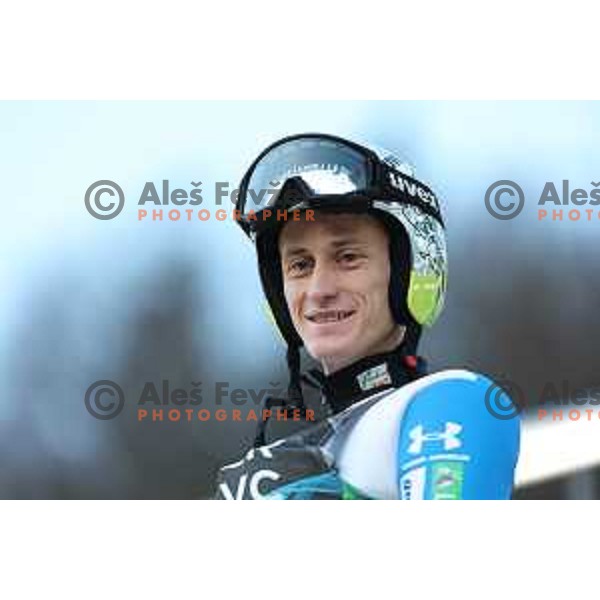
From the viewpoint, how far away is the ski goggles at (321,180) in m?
3.00

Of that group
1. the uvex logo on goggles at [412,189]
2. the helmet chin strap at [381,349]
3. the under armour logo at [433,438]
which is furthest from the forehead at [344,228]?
the under armour logo at [433,438]

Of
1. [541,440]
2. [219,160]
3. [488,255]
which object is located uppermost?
[219,160]

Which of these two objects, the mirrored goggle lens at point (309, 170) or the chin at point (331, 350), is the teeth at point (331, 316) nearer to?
the chin at point (331, 350)

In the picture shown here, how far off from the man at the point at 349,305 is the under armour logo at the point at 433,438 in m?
0.05

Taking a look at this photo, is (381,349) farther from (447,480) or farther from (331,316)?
(447,480)

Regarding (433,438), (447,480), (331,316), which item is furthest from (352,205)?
(447,480)

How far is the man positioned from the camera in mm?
2969

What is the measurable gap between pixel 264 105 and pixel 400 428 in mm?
942

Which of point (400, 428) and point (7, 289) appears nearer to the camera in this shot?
point (400, 428)

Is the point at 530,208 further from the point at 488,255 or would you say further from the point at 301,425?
the point at 301,425

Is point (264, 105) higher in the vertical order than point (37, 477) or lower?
higher

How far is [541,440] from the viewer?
304cm

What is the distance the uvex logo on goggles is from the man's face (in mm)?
112
